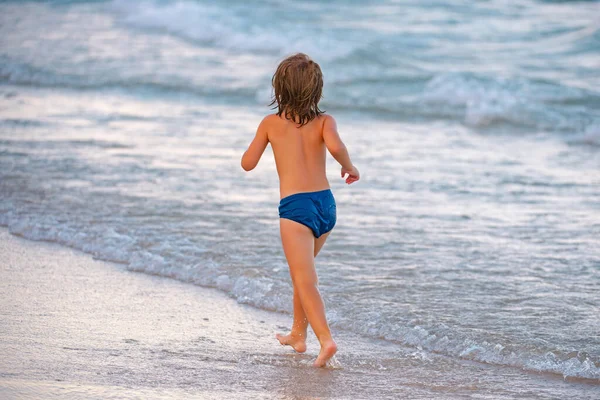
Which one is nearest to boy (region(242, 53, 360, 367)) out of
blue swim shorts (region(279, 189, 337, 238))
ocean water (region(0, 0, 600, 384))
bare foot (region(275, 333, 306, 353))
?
blue swim shorts (region(279, 189, 337, 238))

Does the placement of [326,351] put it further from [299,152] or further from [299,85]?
[299,85]

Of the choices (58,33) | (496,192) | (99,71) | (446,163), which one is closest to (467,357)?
(496,192)

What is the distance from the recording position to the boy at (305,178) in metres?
3.75

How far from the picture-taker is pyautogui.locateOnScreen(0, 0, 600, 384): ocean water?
182 inches

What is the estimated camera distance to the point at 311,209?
3787mm

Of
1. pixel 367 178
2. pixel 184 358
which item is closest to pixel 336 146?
pixel 184 358

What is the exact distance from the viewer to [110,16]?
21.8 metres

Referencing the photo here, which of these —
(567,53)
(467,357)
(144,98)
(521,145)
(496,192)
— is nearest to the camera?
(467,357)

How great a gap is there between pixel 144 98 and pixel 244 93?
4.82 feet

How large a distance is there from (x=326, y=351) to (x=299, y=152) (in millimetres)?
839

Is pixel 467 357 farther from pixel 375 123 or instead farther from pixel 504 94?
pixel 504 94

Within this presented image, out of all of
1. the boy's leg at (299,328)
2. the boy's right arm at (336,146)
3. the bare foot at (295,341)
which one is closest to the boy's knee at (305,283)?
the boy's leg at (299,328)

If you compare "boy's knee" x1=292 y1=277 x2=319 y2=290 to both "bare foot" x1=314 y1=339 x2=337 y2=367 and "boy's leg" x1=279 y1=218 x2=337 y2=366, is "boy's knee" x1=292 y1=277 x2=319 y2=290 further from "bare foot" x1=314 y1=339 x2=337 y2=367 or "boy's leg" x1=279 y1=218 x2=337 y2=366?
"bare foot" x1=314 y1=339 x2=337 y2=367

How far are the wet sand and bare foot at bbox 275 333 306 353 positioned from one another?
0.04 meters
